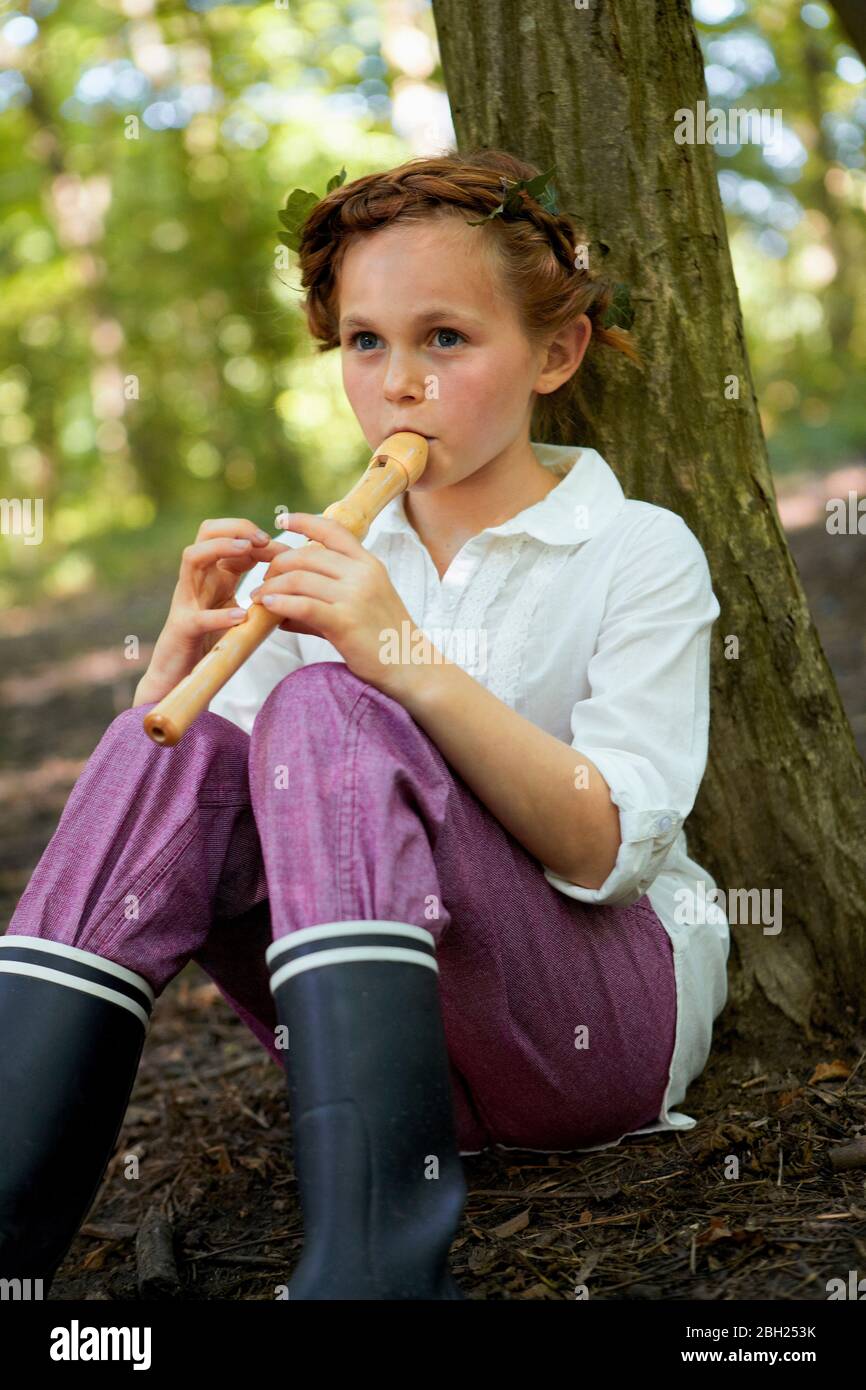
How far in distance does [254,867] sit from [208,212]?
39.9ft

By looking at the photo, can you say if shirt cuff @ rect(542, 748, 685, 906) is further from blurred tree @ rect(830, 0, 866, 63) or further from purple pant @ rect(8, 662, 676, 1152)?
blurred tree @ rect(830, 0, 866, 63)

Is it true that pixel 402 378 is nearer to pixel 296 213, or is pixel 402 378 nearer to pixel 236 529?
pixel 236 529

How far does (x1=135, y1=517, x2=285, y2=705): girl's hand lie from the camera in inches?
70.0

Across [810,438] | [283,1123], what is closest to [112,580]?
[810,438]

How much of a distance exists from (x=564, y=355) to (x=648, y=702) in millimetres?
621

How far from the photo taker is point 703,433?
7.16 feet

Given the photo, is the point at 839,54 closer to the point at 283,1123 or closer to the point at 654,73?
the point at 654,73

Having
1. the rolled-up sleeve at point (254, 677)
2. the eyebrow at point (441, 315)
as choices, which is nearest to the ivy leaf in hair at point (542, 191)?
the eyebrow at point (441, 315)

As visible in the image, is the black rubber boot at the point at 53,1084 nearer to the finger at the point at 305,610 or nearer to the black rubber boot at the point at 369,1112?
the black rubber boot at the point at 369,1112

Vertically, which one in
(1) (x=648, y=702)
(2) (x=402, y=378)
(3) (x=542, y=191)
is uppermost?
(3) (x=542, y=191)

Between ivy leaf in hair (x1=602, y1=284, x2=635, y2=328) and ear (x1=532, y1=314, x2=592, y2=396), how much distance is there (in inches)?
2.2

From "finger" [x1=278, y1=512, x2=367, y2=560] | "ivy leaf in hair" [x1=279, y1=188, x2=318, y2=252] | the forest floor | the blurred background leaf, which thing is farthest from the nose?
the blurred background leaf

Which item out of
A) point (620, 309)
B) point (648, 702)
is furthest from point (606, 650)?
point (620, 309)

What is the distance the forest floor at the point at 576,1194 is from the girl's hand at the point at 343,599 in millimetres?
785
